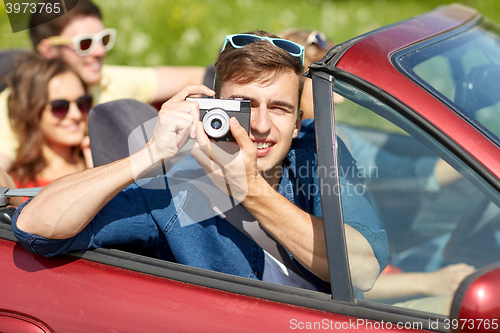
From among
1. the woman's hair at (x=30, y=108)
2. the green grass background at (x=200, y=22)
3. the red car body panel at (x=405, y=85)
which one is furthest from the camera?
the green grass background at (x=200, y=22)

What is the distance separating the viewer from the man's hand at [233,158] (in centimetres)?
131

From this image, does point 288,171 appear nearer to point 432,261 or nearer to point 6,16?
point 432,261

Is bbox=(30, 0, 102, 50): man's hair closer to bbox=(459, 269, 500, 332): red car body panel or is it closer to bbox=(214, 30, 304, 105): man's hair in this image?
bbox=(214, 30, 304, 105): man's hair

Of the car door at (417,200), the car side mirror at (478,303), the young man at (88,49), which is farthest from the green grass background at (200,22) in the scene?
the car side mirror at (478,303)

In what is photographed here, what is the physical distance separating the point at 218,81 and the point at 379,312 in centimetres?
104

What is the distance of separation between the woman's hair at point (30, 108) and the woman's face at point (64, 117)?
1.2 inches

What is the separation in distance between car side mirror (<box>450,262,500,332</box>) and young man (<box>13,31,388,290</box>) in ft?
0.97

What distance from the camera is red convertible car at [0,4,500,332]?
1139mm

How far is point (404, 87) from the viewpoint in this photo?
1.19 meters

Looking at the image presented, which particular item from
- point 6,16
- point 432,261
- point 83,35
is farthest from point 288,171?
point 6,16

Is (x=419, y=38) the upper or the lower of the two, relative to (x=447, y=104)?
upper

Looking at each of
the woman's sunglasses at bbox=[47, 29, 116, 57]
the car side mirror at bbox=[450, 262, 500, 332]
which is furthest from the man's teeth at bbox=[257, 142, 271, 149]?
the woman's sunglasses at bbox=[47, 29, 116, 57]

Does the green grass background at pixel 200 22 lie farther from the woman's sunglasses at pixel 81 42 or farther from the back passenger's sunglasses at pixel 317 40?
the back passenger's sunglasses at pixel 317 40

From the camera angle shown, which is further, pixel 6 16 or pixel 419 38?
pixel 6 16
